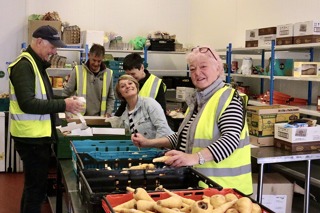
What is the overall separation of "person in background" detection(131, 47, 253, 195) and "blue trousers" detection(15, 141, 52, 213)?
4.40 feet

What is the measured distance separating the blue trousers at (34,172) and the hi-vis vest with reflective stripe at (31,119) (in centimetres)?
9

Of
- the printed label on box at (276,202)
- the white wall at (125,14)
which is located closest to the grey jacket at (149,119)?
the printed label on box at (276,202)

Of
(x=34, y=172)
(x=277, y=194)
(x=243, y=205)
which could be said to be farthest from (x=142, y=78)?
(x=243, y=205)

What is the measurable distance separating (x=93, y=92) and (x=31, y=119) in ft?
5.66

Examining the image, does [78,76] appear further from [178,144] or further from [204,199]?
[204,199]

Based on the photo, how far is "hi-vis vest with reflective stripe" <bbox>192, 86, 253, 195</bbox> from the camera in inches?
89.8

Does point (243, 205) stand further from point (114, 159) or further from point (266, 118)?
point (266, 118)

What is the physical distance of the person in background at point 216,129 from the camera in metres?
2.18

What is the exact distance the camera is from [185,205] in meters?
1.58

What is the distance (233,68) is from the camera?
6.60 metres

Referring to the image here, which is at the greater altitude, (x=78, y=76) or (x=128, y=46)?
(x=128, y=46)

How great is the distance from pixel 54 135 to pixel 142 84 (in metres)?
1.26

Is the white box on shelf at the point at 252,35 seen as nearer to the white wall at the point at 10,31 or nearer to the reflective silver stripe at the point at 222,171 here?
the reflective silver stripe at the point at 222,171

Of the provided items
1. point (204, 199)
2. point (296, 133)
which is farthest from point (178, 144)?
point (296, 133)
